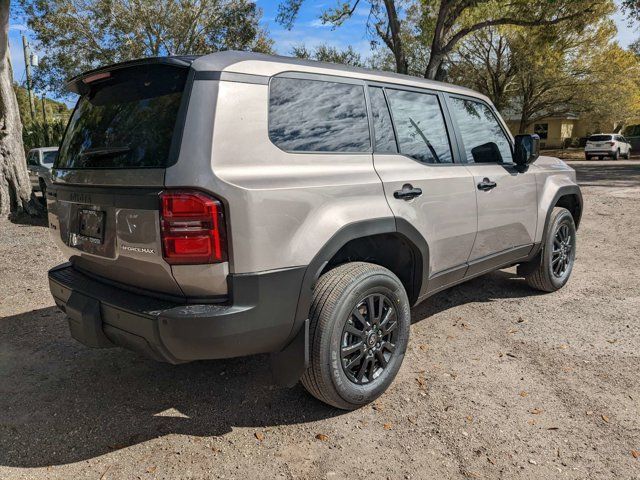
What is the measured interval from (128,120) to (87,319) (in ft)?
3.55

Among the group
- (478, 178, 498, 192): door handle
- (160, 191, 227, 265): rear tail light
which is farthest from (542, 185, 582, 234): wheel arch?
(160, 191, 227, 265): rear tail light

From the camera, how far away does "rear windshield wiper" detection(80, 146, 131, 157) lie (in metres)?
2.56

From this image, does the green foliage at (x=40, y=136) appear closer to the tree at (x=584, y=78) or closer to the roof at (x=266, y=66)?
the tree at (x=584, y=78)

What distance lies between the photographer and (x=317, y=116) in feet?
9.04

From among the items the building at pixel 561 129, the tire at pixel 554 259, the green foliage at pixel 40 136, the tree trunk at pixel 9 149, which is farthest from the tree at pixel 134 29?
the building at pixel 561 129

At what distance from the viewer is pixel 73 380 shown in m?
3.35

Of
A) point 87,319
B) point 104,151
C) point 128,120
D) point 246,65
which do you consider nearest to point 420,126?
point 246,65

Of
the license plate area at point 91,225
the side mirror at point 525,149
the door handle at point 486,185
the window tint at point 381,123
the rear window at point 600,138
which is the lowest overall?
the license plate area at point 91,225

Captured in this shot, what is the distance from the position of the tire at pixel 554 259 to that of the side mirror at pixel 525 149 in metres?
0.78

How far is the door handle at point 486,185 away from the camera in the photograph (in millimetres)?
3753

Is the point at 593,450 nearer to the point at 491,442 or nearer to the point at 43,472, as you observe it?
the point at 491,442

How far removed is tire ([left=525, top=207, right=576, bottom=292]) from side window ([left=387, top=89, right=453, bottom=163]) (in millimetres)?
1747

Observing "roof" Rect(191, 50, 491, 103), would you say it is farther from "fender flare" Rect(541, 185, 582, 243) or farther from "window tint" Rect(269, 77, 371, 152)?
"fender flare" Rect(541, 185, 582, 243)

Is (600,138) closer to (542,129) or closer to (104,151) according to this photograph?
(542,129)
